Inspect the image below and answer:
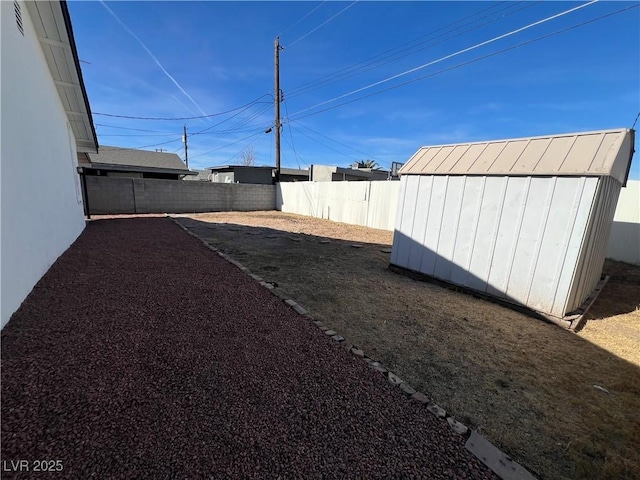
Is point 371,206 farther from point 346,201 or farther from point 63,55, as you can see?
point 63,55

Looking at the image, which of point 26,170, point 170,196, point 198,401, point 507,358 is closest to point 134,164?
point 170,196

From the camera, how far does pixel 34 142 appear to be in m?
3.66

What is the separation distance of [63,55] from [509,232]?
8.05 metres

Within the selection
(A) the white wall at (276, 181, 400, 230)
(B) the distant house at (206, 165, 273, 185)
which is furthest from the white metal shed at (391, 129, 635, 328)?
(B) the distant house at (206, 165, 273, 185)

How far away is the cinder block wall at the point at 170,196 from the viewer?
38.4ft

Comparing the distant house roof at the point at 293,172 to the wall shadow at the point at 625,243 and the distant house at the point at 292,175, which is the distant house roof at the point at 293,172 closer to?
the distant house at the point at 292,175

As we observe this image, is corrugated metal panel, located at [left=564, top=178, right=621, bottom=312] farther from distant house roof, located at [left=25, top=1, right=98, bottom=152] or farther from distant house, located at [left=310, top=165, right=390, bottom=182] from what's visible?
distant house, located at [left=310, top=165, right=390, bottom=182]

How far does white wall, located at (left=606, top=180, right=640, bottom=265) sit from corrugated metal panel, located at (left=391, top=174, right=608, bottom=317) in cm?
432

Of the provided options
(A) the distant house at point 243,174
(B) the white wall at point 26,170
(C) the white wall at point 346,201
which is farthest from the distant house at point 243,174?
(B) the white wall at point 26,170

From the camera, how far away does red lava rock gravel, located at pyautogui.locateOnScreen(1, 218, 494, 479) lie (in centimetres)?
135

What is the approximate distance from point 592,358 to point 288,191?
15.2 m

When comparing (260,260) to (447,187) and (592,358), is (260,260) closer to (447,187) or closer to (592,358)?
(447,187)

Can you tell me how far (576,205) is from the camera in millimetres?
3301

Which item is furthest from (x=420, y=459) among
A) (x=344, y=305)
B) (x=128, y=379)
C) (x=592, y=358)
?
(x=592, y=358)
